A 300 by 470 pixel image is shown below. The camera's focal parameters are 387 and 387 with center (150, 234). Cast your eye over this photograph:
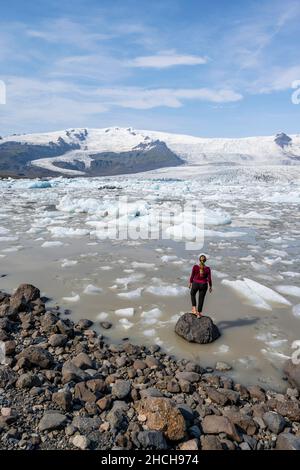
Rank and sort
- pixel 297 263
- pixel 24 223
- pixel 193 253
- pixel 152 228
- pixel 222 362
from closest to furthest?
pixel 222 362
pixel 297 263
pixel 193 253
pixel 152 228
pixel 24 223

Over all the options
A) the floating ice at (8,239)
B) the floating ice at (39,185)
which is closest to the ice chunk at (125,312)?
the floating ice at (8,239)

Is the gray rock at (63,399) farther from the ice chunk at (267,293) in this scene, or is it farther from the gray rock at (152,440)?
the ice chunk at (267,293)

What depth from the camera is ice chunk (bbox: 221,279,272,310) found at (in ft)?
21.3

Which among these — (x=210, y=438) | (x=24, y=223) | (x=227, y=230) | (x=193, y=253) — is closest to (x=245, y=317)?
(x=210, y=438)

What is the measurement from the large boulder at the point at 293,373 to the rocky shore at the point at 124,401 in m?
0.01

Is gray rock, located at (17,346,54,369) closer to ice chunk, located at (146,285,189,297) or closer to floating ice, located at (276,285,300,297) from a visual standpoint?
ice chunk, located at (146,285,189,297)

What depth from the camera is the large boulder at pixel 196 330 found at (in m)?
5.14

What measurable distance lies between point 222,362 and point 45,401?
213 cm

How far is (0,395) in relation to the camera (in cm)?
370

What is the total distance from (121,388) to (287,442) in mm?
1601

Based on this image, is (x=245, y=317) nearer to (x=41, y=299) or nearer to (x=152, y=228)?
→ (x=41, y=299)

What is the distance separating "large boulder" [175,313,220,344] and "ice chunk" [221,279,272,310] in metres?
1.48

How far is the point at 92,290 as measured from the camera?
7.04m
